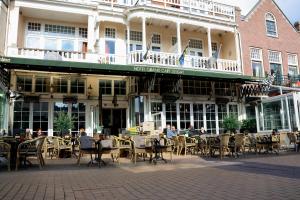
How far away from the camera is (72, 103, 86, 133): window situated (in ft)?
48.0

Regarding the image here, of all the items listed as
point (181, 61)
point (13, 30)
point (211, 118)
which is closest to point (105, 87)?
point (181, 61)

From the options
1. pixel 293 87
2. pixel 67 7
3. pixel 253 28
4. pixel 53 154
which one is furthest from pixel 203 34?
pixel 53 154

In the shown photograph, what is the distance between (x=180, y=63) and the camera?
1566 centimetres

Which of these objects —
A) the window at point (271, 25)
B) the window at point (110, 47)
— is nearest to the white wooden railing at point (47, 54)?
the window at point (110, 47)

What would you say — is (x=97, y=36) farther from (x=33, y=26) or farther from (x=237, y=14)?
(x=237, y=14)

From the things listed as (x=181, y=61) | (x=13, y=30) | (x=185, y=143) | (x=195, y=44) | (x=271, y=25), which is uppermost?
(x=271, y=25)

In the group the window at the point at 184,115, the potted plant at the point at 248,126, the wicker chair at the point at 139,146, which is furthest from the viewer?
the potted plant at the point at 248,126

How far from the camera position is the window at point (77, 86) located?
1483cm

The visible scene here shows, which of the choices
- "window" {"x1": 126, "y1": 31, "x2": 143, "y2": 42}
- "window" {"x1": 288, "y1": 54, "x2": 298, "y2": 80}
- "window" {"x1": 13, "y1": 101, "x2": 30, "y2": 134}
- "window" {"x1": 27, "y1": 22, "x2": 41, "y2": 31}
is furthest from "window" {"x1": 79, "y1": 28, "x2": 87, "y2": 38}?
"window" {"x1": 288, "y1": 54, "x2": 298, "y2": 80}

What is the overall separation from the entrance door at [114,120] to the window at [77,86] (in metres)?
1.66

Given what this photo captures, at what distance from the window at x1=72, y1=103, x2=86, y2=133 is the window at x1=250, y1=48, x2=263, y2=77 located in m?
11.4

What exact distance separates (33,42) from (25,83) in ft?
8.21

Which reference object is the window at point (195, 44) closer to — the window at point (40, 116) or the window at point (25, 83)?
the window at point (40, 116)

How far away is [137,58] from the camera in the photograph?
1507 cm
